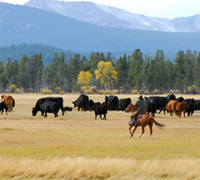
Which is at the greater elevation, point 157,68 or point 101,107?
point 157,68

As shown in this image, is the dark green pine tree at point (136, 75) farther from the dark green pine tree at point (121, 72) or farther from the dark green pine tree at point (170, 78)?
the dark green pine tree at point (170, 78)

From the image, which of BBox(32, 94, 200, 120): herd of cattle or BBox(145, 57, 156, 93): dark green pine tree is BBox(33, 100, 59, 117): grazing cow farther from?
BBox(145, 57, 156, 93): dark green pine tree

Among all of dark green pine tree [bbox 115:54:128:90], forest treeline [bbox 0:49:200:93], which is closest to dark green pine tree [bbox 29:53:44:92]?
forest treeline [bbox 0:49:200:93]

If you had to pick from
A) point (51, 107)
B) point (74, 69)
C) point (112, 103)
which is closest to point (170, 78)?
point (74, 69)

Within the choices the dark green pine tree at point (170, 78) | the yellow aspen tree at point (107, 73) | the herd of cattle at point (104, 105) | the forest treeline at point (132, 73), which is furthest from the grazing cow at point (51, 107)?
Answer: the dark green pine tree at point (170, 78)

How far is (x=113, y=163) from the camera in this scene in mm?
12539

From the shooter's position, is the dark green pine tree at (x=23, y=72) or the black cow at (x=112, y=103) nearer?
the black cow at (x=112, y=103)

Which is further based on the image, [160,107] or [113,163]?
[160,107]

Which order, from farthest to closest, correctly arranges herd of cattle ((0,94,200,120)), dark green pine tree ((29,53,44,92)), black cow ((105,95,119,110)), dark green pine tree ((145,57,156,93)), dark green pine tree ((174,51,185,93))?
dark green pine tree ((29,53,44,92))
dark green pine tree ((174,51,185,93))
dark green pine tree ((145,57,156,93))
black cow ((105,95,119,110))
herd of cattle ((0,94,200,120))

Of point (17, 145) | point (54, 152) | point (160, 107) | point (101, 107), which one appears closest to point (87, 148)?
point (54, 152)

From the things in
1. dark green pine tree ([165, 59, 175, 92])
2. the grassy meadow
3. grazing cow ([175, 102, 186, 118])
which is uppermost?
dark green pine tree ([165, 59, 175, 92])

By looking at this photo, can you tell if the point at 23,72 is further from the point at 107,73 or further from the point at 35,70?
the point at 107,73

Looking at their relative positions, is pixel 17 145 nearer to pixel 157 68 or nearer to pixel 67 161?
pixel 67 161

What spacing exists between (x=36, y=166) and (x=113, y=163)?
240cm
